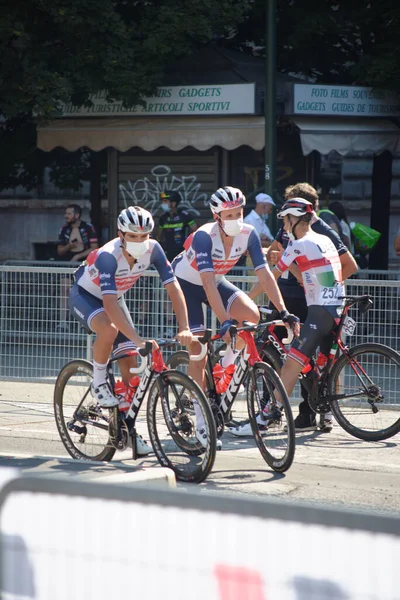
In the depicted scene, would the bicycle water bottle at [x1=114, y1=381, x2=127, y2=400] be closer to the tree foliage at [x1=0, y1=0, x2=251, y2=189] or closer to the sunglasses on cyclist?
the sunglasses on cyclist

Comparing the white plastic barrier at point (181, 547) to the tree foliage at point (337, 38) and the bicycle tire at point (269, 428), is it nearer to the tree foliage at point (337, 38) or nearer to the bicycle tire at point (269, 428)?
the bicycle tire at point (269, 428)

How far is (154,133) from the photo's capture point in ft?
53.4

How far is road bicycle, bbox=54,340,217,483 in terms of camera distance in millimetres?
6480

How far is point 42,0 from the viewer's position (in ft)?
49.5

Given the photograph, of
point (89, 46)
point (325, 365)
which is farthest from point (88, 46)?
point (325, 365)

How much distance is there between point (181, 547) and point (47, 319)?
8.55 meters

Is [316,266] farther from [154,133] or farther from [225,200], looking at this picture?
[154,133]

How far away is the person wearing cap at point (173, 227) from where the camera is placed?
603 inches

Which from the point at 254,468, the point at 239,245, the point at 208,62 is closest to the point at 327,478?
the point at 254,468

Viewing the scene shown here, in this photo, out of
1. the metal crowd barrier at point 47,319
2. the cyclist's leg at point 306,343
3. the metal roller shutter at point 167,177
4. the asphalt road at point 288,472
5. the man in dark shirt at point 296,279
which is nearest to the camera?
the asphalt road at point 288,472

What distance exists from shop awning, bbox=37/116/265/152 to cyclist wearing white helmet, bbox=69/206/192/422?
28.3 ft

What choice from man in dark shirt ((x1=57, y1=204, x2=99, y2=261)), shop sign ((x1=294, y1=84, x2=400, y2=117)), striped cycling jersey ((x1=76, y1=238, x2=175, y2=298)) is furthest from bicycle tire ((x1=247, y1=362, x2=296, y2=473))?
shop sign ((x1=294, y1=84, x2=400, y2=117))

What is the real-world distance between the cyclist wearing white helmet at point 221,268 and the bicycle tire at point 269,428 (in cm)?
33

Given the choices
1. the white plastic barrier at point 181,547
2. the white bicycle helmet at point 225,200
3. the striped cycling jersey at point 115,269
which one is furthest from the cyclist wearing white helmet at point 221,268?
the white plastic barrier at point 181,547
